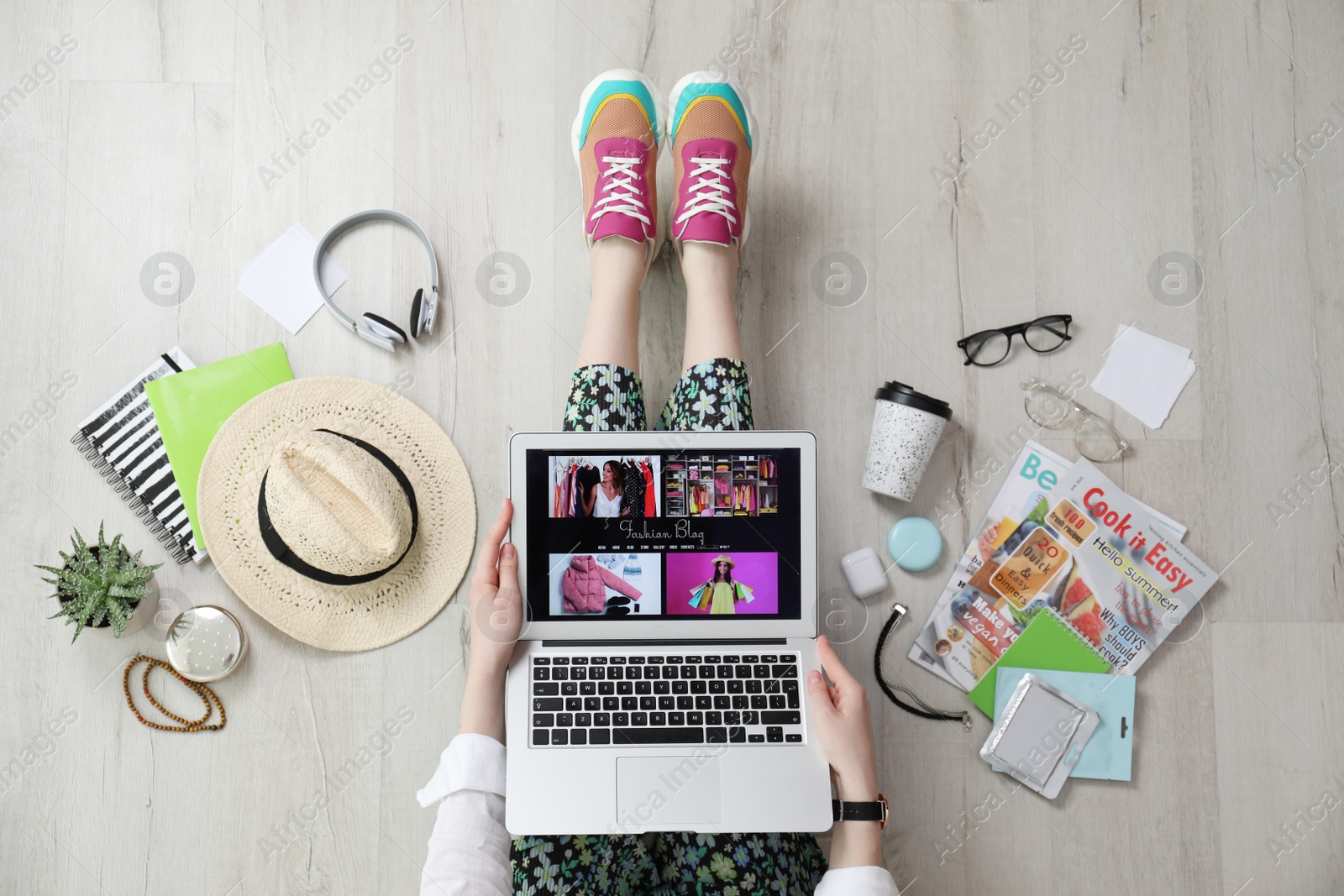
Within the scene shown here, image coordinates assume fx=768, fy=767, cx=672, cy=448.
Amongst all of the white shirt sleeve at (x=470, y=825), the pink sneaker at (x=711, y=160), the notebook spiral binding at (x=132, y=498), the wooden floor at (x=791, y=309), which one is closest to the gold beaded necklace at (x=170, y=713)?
the wooden floor at (x=791, y=309)

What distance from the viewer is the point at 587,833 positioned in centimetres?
92

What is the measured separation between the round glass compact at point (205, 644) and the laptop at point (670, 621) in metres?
0.51

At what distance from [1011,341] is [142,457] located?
1406 mm

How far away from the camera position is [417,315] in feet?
3.98

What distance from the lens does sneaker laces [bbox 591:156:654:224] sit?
3.93ft

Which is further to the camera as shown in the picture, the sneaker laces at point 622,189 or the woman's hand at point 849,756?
the sneaker laces at point 622,189

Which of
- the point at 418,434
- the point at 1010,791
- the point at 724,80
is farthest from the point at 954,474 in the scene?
the point at 418,434

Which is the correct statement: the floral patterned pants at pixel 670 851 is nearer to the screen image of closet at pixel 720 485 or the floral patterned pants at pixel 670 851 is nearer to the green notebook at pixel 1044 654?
the screen image of closet at pixel 720 485

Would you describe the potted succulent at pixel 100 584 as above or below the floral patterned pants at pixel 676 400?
below

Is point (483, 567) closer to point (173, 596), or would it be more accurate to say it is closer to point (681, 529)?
point (681, 529)

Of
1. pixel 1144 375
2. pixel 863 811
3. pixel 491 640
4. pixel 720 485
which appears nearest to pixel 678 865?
pixel 863 811

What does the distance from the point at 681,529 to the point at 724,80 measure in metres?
0.75

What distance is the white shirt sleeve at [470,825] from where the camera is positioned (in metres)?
0.85

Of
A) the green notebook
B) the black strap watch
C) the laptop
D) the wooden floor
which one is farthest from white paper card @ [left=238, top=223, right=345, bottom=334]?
the green notebook
